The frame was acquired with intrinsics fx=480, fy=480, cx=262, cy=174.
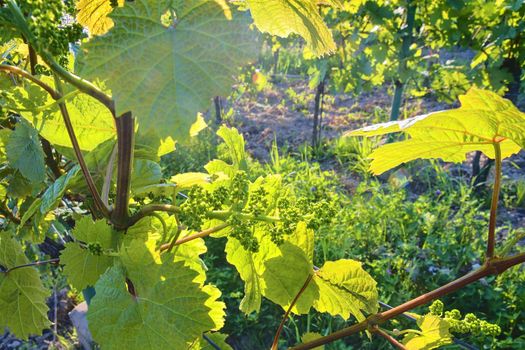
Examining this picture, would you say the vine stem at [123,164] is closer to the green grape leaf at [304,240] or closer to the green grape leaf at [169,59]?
the green grape leaf at [169,59]

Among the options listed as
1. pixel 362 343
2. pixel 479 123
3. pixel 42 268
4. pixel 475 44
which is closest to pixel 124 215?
pixel 479 123

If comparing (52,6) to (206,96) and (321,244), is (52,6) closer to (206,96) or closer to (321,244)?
(206,96)

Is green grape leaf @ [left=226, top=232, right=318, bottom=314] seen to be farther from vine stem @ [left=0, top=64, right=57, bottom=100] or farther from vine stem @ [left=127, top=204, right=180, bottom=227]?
vine stem @ [left=0, top=64, right=57, bottom=100]

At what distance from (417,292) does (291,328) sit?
0.89 meters

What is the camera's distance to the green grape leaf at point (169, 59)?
1.68ft

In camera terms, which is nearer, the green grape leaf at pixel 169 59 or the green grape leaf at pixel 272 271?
the green grape leaf at pixel 169 59

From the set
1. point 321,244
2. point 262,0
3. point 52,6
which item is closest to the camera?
point 52,6

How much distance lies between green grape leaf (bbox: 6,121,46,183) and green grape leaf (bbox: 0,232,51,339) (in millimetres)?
231

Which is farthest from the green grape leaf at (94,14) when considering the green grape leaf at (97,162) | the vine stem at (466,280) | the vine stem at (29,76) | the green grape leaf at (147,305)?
the vine stem at (466,280)

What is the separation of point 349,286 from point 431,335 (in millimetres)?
161

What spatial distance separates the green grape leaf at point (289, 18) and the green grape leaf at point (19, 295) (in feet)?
2.45

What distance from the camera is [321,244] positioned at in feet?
11.5

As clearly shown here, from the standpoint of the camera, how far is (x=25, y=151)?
35.5 inches

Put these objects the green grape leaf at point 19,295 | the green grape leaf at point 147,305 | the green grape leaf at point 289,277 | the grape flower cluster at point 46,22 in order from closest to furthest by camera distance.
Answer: the grape flower cluster at point 46,22 < the green grape leaf at point 147,305 < the green grape leaf at point 289,277 < the green grape leaf at point 19,295
